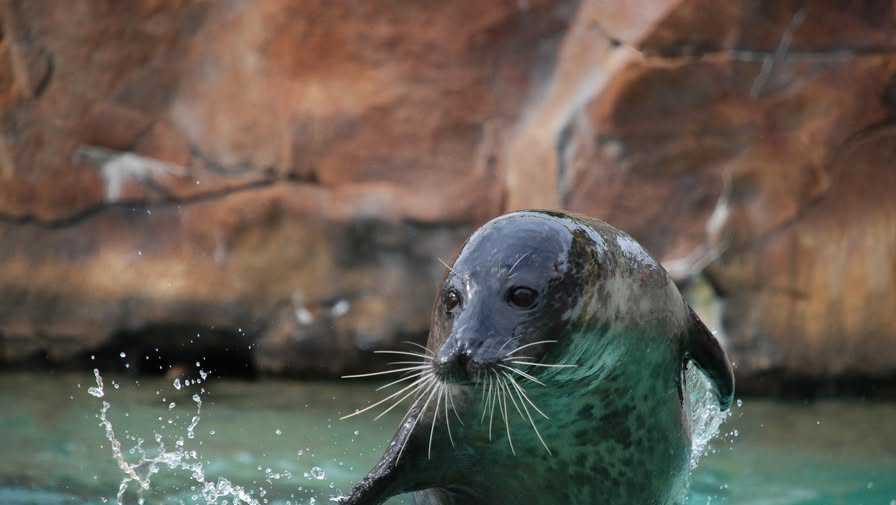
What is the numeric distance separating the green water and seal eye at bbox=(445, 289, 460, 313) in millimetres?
2033

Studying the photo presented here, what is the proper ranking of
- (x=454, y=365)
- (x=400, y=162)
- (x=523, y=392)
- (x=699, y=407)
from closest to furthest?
(x=454, y=365), (x=523, y=392), (x=699, y=407), (x=400, y=162)

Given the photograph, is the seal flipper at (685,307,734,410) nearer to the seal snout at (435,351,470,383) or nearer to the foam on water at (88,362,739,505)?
the foam on water at (88,362,739,505)

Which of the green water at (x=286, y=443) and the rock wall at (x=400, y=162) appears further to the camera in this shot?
the rock wall at (x=400, y=162)

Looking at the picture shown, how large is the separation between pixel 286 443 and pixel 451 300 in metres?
3.48

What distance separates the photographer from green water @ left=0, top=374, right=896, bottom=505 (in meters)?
5.68

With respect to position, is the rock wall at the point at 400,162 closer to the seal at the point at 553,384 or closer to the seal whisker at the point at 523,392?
the seal at the point at 553,384

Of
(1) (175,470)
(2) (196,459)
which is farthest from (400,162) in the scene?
(1) (175,470)

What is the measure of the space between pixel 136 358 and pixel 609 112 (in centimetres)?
336

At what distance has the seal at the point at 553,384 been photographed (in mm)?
3234

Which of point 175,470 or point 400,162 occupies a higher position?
point 400,162

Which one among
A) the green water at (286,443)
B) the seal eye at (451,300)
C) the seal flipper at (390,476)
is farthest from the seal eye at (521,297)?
the green water at (286,443)

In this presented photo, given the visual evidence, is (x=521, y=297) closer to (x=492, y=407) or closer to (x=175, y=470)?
(x=492, y=407)

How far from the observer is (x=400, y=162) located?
25.7ft

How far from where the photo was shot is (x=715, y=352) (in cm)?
386
